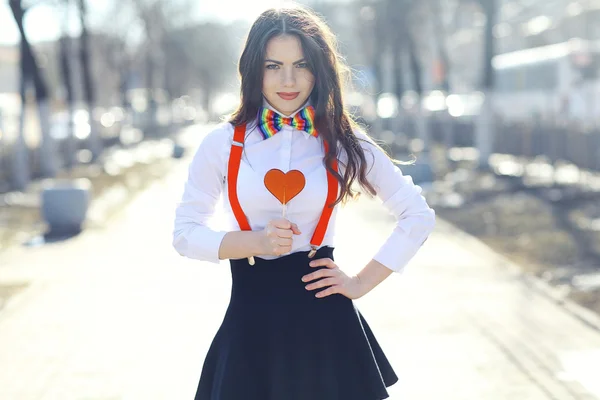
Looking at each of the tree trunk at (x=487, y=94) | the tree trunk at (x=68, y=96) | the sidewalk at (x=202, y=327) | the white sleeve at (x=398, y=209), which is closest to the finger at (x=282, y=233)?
the white sleeve at (x=398, y=209)

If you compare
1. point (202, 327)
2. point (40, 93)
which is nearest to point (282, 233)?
point (202, 327)

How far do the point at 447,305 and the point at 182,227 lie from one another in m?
5.33

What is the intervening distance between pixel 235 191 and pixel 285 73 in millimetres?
377

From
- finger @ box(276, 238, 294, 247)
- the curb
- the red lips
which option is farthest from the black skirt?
the curb

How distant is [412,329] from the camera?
698 cm

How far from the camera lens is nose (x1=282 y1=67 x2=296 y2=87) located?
277 cm

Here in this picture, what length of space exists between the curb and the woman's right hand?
4.85 m

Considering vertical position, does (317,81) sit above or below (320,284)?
above

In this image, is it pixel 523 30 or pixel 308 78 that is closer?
pixel 308 78

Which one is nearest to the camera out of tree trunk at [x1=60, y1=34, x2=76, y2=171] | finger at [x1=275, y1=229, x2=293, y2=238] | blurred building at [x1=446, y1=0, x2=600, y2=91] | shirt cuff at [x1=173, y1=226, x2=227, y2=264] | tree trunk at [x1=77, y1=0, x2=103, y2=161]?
finger at [x1=275, y1=229, x2=293, y2=238]

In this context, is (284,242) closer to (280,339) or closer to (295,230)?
(295,230)

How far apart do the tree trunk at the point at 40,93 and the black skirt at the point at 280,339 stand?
18761mm

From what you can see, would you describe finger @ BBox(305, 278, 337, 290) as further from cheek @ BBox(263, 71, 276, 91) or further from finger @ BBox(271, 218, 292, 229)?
cheek @ BBox(263, 71, 276, 91)

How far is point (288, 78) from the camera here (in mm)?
2771
